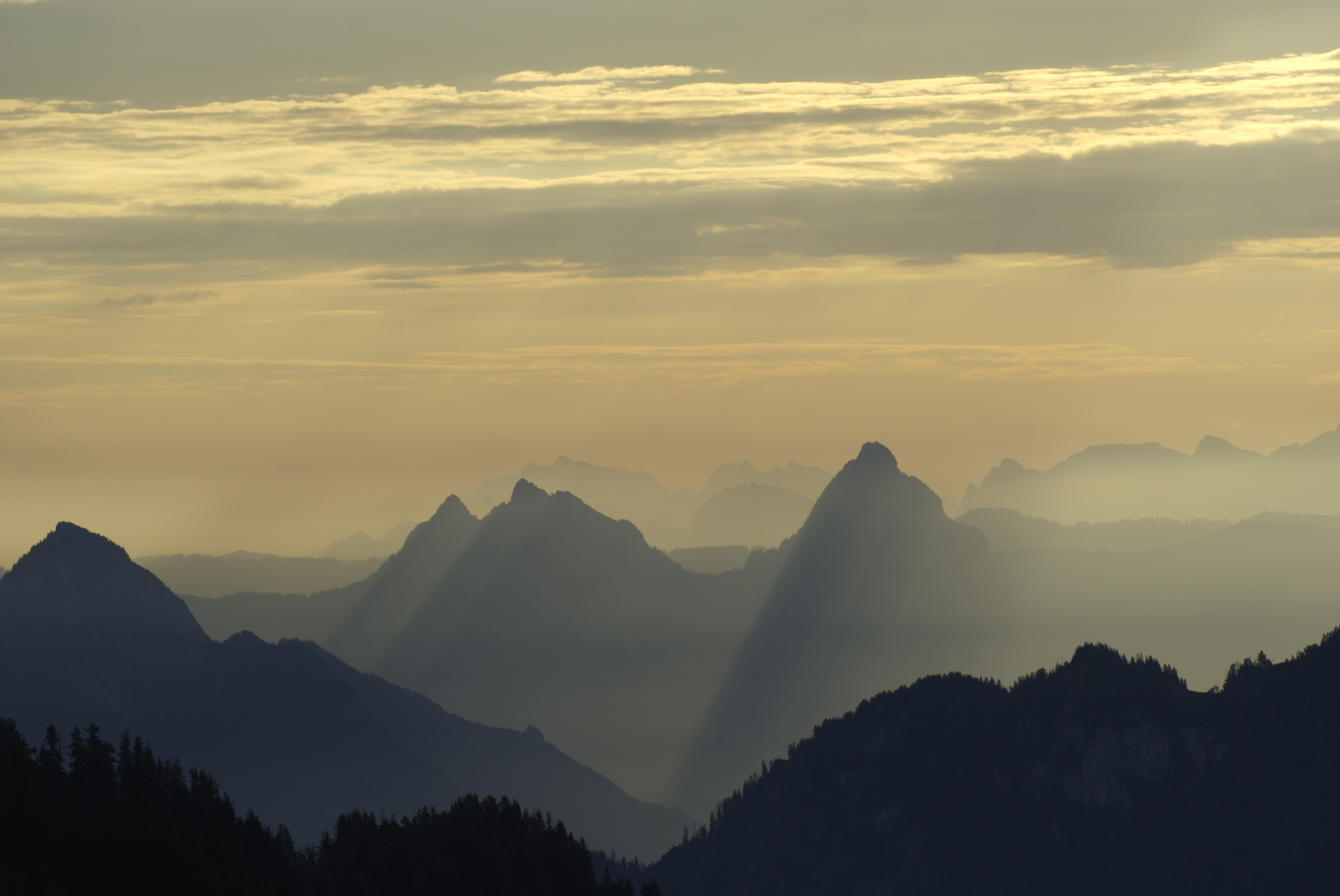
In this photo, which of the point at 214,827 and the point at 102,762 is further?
the point at 102,762

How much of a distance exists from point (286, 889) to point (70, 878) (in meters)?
20.2

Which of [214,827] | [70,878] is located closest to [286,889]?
[214,827]

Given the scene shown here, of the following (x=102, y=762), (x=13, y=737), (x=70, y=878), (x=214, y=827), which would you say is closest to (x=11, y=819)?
(x=70, y=878)

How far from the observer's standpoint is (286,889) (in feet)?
511

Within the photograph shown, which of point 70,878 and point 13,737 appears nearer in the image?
point 70,878

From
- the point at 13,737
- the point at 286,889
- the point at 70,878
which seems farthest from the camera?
the point at 13,737

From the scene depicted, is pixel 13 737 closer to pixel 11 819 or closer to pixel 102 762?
pixel 102 762

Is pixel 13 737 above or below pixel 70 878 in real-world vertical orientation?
above

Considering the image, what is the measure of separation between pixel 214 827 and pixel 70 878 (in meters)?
18.3

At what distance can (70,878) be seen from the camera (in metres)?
143

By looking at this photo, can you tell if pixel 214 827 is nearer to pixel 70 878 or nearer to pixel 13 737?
pixel 70 878

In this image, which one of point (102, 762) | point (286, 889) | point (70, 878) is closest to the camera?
point (70, 878)

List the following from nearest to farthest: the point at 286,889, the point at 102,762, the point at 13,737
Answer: the point at 286,889 → the point at 13,737 → the point at 102,762

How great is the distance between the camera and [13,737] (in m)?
182
